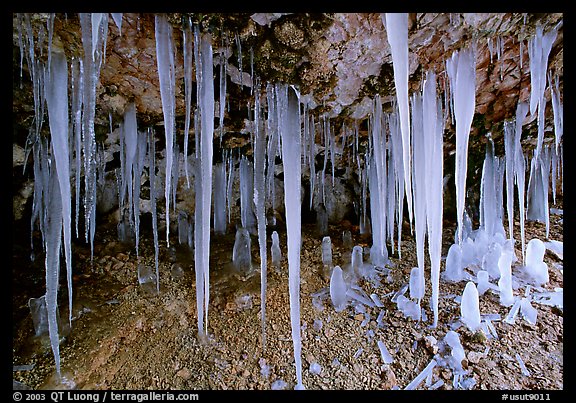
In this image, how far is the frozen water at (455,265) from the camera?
394 centimetres

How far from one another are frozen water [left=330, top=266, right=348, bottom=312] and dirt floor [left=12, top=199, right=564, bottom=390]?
3.7 inches

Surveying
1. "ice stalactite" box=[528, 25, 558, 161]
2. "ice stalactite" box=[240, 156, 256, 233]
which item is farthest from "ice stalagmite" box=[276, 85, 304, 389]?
"ice stalactite" box=[240, 156, 256, 233]

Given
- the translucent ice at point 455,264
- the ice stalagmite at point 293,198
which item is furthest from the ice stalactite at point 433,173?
the translucent ice at point 455,264

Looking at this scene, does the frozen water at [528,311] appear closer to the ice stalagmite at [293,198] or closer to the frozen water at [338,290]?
the frozen water at [338,290]

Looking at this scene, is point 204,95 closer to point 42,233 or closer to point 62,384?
point 62,384

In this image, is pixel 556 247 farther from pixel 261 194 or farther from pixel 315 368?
pixel 261 194

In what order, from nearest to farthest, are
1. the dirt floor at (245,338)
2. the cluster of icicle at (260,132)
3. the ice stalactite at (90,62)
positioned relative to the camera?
the ice stalactite at (90,62) < the cluster of icicle at (260,132) < the dirt floor at (245,338)

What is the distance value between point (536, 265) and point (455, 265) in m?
0.94

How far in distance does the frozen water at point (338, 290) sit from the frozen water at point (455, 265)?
1431 millimetres

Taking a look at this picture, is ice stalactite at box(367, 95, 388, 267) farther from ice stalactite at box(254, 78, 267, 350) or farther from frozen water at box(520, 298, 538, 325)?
frozen water at box(520, 298, 538, 325)

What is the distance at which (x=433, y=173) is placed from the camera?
252cm

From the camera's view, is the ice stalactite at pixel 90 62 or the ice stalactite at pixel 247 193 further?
the ice stalactite at pixel 247 193

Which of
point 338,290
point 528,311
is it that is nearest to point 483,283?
point 528,311

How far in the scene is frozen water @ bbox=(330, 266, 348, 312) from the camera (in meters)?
3.51
